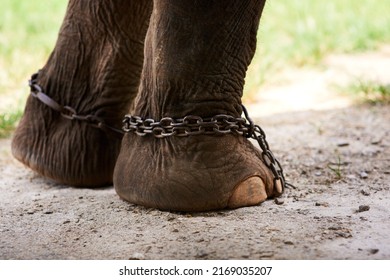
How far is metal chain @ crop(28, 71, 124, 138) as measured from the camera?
2.43 meters

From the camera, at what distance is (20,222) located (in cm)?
208

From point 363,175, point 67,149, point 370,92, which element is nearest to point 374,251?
point 363,175

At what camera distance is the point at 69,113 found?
2484mm

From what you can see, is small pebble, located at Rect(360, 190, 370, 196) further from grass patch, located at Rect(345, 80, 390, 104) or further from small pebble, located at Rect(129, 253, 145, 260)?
grass patch, located at Rect(345, 80, 390, 104)

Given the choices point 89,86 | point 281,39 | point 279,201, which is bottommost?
point 279,201

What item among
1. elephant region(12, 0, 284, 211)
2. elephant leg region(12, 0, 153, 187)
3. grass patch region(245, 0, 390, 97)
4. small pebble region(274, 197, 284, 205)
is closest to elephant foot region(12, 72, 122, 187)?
elephant leg region(12, 0, 153, 187)

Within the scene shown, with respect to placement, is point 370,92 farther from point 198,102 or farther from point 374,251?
point 374,251

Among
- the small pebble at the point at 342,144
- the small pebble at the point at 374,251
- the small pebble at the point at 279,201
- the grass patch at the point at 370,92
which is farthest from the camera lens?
the grass patch at the point at 370,92

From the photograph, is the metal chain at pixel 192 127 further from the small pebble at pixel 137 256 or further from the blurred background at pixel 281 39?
the blurred background at pixel 281 39

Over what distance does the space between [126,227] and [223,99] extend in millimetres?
393

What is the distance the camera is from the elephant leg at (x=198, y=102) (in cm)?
200

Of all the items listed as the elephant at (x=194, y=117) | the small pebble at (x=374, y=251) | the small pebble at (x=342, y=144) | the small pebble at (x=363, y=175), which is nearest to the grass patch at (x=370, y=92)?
the small pebble at (x=342, y=144)

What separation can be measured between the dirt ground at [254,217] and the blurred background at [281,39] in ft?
2.24

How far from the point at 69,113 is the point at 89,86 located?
0.33 ft
